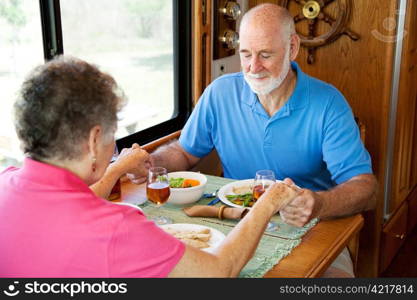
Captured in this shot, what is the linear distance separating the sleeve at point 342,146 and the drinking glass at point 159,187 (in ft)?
2.24

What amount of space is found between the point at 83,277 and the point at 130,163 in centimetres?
84

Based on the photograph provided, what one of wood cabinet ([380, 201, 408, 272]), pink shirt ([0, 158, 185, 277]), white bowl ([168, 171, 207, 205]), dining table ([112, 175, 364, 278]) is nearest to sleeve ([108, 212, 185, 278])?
pink shirt ([0, 158, 185, 277])

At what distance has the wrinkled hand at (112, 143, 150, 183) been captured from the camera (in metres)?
1.95

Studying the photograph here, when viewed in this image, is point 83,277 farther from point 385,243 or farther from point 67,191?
point 385,243

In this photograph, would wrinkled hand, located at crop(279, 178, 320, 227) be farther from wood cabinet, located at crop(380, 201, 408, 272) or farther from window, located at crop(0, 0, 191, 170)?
wood cabinet, located at crop(380, 201, 408, 272)

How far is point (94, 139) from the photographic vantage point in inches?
48.1

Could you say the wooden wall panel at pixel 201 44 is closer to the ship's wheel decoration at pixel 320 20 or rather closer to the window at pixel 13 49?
the ship's wheel decoration at pixel 320 20

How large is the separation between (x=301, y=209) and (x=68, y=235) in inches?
32.4

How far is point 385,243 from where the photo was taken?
321cm

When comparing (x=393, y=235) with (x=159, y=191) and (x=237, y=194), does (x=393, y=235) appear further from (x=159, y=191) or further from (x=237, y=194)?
(x=159, y=191)

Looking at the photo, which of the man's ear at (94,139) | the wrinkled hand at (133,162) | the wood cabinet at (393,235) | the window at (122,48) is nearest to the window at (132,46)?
the window at (122,48)

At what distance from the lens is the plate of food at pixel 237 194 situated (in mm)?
1900

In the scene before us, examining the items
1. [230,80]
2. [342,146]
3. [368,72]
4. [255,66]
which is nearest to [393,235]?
[368,72]

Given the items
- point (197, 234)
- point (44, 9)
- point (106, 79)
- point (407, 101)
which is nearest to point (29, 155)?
point (106, 79)
